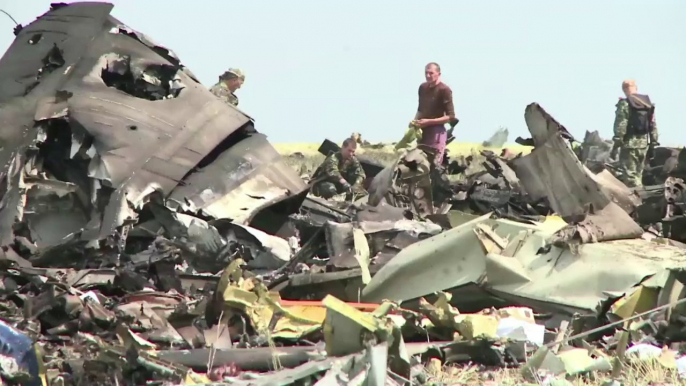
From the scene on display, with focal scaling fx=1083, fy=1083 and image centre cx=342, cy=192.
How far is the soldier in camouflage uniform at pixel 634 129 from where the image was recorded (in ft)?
47.9

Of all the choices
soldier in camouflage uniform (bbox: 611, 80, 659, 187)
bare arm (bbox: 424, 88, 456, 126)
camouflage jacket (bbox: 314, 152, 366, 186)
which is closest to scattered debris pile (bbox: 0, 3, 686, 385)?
bare arm (bbox: 424, 88, 456, 126)

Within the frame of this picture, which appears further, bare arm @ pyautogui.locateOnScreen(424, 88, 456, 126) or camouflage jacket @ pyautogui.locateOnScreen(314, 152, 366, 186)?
camouflage jacket @ pyautogui.locateOnScreen(314, 152, 366, 186)

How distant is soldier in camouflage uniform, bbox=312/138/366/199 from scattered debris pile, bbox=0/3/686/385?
2.96m

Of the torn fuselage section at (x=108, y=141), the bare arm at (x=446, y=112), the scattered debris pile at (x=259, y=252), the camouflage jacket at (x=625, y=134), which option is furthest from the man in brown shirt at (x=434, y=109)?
the camouflage jacket at (x=625, y=134)

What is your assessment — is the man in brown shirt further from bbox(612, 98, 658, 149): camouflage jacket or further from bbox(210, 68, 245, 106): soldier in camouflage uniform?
bbox(612, 98, 658, 149): camouflage jacket

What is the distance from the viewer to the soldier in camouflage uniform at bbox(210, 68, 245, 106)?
1188 cm

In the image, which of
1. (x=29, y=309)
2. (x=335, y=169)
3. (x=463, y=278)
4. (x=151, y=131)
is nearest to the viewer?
(x=29, y=309)

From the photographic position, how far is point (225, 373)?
4.65m

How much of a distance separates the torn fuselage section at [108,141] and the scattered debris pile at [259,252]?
17 millimetres

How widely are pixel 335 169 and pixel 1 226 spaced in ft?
19.9

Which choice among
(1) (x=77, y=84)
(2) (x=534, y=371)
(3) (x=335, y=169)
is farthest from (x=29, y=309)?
(3) (x=335, y=169)

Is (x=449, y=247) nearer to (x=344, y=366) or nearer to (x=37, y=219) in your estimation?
(x=344, y=366)

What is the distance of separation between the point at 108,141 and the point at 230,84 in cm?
368

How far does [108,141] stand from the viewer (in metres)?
8.49
